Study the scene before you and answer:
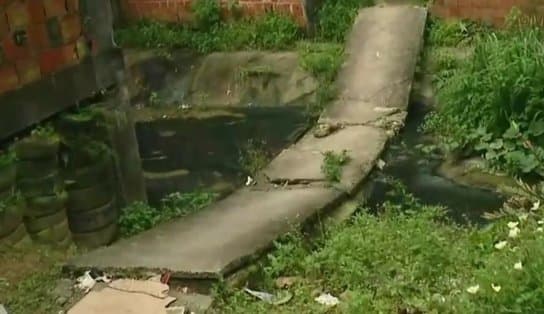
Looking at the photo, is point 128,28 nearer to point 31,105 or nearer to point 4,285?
point 31,105

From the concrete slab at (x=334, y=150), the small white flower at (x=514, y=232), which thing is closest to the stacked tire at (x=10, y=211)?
the concrete slab at (x=334, y=150)

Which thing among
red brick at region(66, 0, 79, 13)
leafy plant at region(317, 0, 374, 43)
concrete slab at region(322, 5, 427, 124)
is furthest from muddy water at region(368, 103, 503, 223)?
red brick at region(66, 0, 79, 13)

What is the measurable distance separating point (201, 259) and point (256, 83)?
4.49m

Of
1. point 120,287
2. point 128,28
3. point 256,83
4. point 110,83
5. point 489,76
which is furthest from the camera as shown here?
point 128,28

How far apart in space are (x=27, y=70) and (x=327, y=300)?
220 centimetres

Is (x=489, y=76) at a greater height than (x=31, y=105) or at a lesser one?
lesser

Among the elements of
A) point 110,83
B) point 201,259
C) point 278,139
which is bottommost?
point 278,139

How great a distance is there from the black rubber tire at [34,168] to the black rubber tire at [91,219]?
0.44 m

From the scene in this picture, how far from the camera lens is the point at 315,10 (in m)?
9.49

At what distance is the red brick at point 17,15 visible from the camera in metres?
5.21

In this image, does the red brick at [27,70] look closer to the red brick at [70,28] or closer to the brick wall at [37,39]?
the brick wall at [37,39]

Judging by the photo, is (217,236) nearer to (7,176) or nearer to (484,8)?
(7,176)

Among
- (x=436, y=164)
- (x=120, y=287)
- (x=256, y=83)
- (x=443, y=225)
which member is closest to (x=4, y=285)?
(x=120, y=287)

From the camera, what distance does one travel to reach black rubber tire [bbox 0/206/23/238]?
5.04 meters
